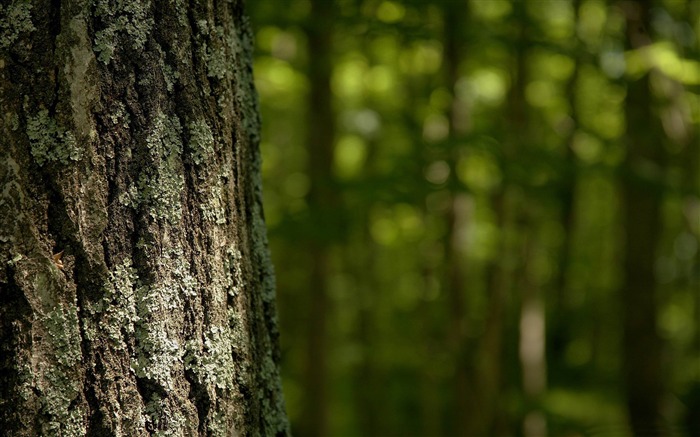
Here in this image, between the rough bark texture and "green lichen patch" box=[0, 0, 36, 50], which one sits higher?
"green lichen patch" box=[0, 0, 36, 50]

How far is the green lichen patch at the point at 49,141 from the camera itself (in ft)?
3.53

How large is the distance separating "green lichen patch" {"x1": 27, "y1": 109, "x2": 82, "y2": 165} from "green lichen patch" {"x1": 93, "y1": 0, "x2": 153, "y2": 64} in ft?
0.45

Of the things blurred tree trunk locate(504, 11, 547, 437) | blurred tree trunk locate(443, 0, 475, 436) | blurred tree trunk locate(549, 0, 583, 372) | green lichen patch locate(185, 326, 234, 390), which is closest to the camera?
green lichen patch locate(185, 326, 234, 390)

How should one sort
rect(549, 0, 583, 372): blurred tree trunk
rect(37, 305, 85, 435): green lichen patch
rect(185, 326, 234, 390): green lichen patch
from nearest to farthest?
rect(37, 305, 85, 435): green lichen patch, rect(185, 326, 234, 390): green lichen patch, rect(549, 0, 583, 372): blurred tree trunk

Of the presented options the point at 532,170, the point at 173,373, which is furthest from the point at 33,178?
the point at 532,170

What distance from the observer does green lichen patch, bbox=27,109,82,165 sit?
3.53 feet

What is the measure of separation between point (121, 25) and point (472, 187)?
3933 mm

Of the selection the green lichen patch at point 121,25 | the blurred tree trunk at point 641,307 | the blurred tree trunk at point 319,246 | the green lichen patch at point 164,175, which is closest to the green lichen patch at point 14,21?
the green lichen patch at point 121,25

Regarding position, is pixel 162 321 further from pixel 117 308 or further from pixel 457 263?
pixel 457 263

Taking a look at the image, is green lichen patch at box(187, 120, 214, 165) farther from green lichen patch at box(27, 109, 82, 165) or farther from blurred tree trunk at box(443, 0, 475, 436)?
blurred tree trunk at box(443, 0, 475, 436)

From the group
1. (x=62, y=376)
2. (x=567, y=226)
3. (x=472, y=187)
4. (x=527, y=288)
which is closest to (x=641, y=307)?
(x=527, y=288)

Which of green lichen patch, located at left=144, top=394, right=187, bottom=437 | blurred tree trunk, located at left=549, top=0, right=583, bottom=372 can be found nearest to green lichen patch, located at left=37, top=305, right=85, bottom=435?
green lichen patch, located at left=144, top=394, right=187, bottom=437

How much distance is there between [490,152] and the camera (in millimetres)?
4145

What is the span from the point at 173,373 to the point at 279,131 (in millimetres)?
9292
